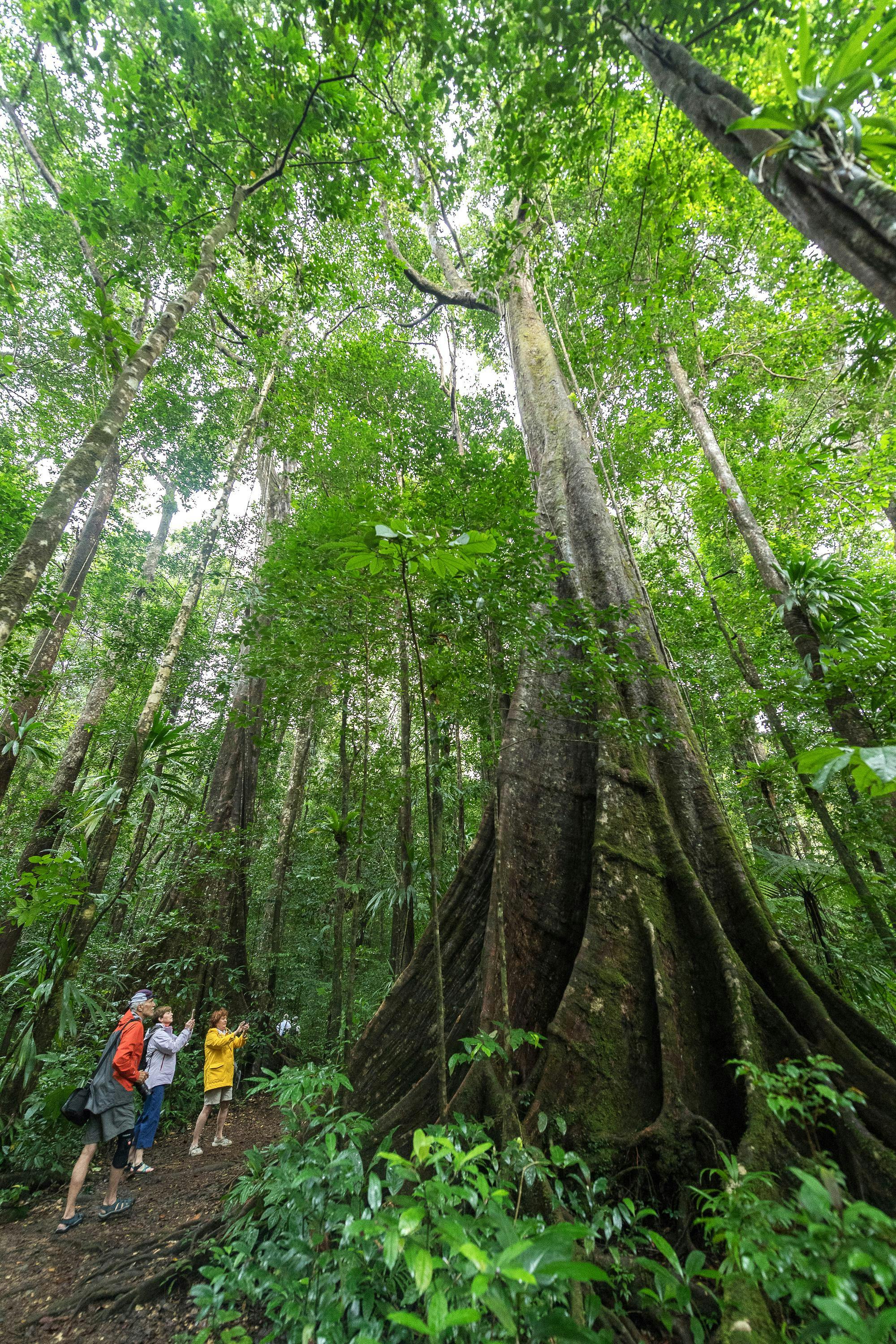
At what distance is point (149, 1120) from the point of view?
4.45 metres

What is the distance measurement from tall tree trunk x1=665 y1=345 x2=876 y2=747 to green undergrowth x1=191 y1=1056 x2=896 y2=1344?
251 centimetres

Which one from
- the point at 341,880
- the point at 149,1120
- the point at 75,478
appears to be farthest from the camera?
the point at 341,880

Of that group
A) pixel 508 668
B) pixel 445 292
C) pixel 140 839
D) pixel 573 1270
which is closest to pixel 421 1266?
pixel 573 1270

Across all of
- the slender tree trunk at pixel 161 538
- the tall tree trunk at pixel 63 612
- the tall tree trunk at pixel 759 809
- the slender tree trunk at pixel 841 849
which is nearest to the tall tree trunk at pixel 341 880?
the tall tree trunk at pixel 63 612

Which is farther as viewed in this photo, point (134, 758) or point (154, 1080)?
point (134, 758)

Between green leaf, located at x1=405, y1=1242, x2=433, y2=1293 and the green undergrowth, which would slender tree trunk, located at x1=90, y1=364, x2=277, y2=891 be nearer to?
the green undergrowth

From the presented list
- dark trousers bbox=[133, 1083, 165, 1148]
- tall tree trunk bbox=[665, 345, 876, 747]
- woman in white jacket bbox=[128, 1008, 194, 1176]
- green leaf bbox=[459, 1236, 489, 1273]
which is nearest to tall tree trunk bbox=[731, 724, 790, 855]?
tall tree trunk bbox=[665, 345, 876, 747]

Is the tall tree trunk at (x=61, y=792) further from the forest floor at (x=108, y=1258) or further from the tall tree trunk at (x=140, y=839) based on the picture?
the forest floor at (x=108, y=1258)

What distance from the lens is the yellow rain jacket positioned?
506 centimetres

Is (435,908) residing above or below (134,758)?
below

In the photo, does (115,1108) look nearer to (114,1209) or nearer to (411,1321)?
(114,1209)

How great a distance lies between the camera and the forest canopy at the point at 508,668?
168 cm

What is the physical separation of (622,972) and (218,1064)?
452 centimetres

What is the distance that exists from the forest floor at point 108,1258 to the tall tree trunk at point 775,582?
4357 millimetres
